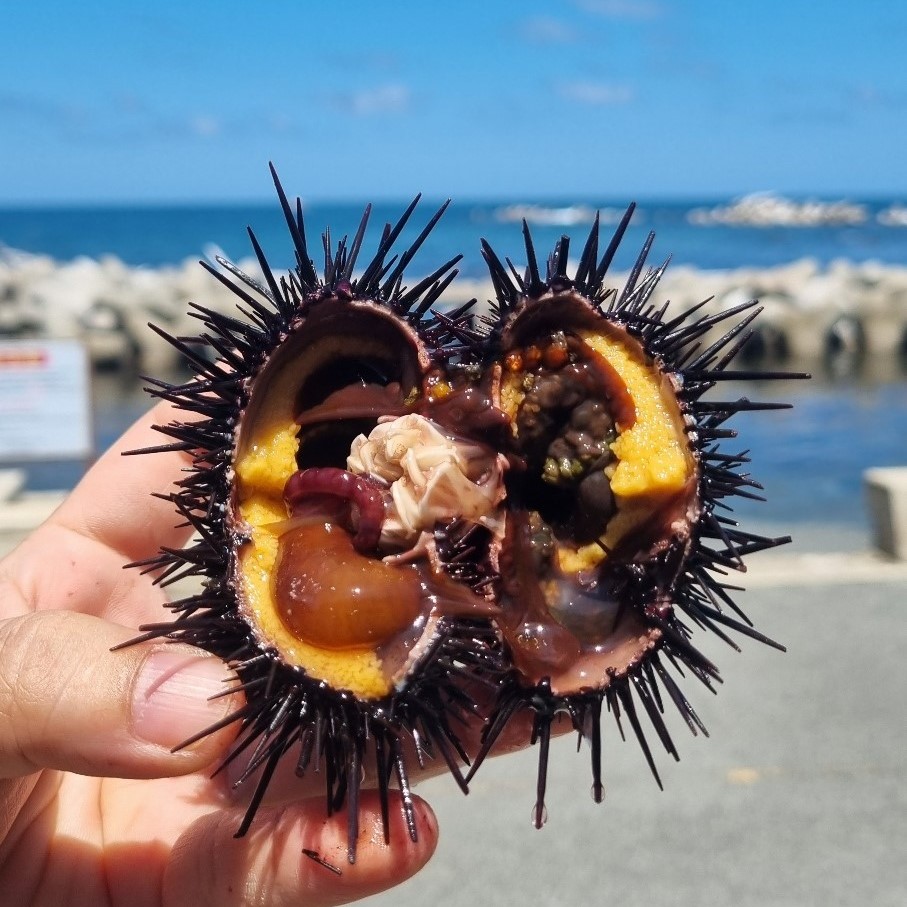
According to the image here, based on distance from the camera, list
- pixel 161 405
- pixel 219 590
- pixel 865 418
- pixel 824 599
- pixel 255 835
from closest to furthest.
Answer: pixel 219 590 → pixel 255 835 → pixel 161 405 → pixel 824 599 → pixel 865 418

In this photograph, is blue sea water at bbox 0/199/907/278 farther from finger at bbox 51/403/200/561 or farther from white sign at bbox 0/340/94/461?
finger at bbox 51/403/200/561

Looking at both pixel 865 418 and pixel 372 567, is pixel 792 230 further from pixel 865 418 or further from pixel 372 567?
pixel 372 567

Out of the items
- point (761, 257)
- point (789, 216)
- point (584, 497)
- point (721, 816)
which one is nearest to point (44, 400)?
point (721, 816)

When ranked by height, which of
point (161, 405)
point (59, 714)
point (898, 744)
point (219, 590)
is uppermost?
point (161, 405)

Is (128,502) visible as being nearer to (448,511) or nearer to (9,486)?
(448,511)

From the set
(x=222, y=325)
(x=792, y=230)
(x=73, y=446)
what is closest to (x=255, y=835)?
(x=222, y=325)

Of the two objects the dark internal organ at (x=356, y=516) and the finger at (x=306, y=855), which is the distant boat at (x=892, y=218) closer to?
the dark internal organ at (x=356, y=516)

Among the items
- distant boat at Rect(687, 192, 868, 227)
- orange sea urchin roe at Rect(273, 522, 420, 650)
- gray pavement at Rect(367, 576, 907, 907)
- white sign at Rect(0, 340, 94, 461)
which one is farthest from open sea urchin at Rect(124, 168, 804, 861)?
distant boat at Rect(687, 192, 868, 227)
